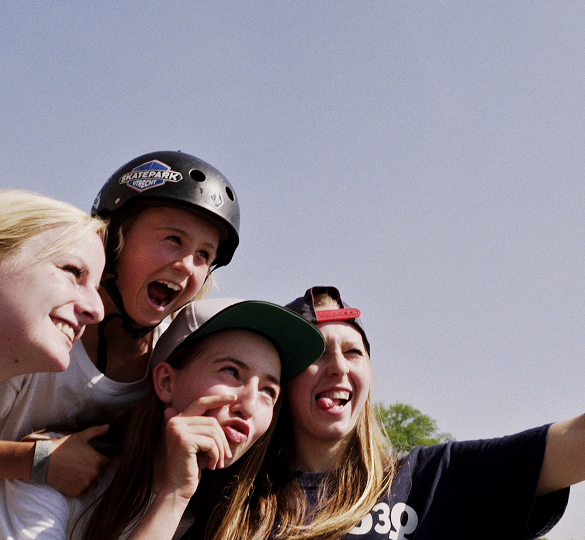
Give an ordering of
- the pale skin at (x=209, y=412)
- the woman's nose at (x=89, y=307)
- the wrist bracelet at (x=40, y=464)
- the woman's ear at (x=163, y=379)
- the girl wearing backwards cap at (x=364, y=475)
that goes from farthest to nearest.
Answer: the woman's ear at (x=163, y=379)
the girl wearing backwards cap at (x=364, y=475)
the wrist bracelet at (x=40, y=464)
the pale skin at (x=209, y=412)
the woman's nose at (x=89, y=307)

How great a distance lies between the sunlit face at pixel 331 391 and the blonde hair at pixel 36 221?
190 centimetres

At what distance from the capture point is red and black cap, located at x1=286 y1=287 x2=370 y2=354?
4883 millimetres

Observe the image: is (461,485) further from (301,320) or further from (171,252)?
(171,252)

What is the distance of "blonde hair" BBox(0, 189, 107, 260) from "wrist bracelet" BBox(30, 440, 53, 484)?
1.26m

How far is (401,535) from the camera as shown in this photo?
4254 mm

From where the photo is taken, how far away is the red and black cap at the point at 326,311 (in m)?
4.88

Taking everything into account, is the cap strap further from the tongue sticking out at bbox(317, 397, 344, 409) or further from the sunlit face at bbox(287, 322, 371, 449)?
the tongue sticking out at bbox(317, 397, 344, 409)

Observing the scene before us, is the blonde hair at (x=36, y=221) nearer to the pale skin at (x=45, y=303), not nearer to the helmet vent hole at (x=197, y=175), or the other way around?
the pale skin at (x=45, y=303)

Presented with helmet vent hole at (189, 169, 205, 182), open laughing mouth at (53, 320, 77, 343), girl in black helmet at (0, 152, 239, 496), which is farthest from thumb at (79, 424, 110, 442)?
helmet vent hole at (189, 169, 205, 182)

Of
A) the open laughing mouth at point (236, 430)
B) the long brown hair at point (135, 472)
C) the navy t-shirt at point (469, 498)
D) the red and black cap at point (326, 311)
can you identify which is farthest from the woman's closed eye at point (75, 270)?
the navy t-shirt at point (469, 498)

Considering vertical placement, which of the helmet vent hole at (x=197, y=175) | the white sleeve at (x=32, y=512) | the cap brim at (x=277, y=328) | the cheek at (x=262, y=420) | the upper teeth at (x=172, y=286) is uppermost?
the helmet vent hole at (x=197, y=175)

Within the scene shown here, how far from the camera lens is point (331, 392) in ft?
15.5

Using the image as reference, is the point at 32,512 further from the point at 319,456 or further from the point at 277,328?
the point at 319,456

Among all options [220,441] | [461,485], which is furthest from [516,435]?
[220,441]
